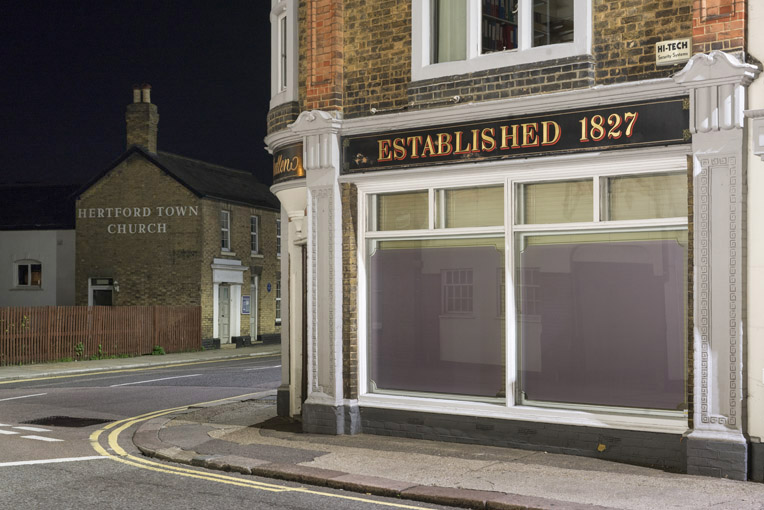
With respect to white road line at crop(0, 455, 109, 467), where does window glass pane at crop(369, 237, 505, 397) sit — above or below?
above

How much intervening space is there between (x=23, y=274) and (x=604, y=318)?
112 ft

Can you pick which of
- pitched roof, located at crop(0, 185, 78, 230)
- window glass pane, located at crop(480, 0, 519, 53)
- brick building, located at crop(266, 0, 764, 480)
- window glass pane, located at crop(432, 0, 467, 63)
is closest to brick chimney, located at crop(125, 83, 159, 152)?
pitched roof, located at crop(0, 185, 78, 230)

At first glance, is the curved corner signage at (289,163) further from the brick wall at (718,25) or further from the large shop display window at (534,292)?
the brick wall at (718,25)

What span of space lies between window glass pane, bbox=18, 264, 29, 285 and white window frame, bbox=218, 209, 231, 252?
31.4 feet

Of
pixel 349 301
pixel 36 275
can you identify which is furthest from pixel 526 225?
pixel 36 275

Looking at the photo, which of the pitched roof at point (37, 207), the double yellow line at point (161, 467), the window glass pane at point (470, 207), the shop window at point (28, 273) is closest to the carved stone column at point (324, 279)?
the window glass pane at point (470, 207)

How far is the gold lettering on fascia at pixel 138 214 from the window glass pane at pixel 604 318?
25903mm

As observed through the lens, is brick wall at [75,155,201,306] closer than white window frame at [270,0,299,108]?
No

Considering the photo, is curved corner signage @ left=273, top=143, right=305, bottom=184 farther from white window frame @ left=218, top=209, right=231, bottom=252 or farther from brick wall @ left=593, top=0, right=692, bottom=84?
white window frame @ left=218, top=209, right=231, bottom=252

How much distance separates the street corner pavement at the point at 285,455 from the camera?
26.4 ft

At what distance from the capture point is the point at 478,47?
11023mm

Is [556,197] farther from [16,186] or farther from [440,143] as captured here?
[16,186]

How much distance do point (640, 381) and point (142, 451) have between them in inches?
239

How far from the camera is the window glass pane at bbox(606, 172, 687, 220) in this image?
958 cm
